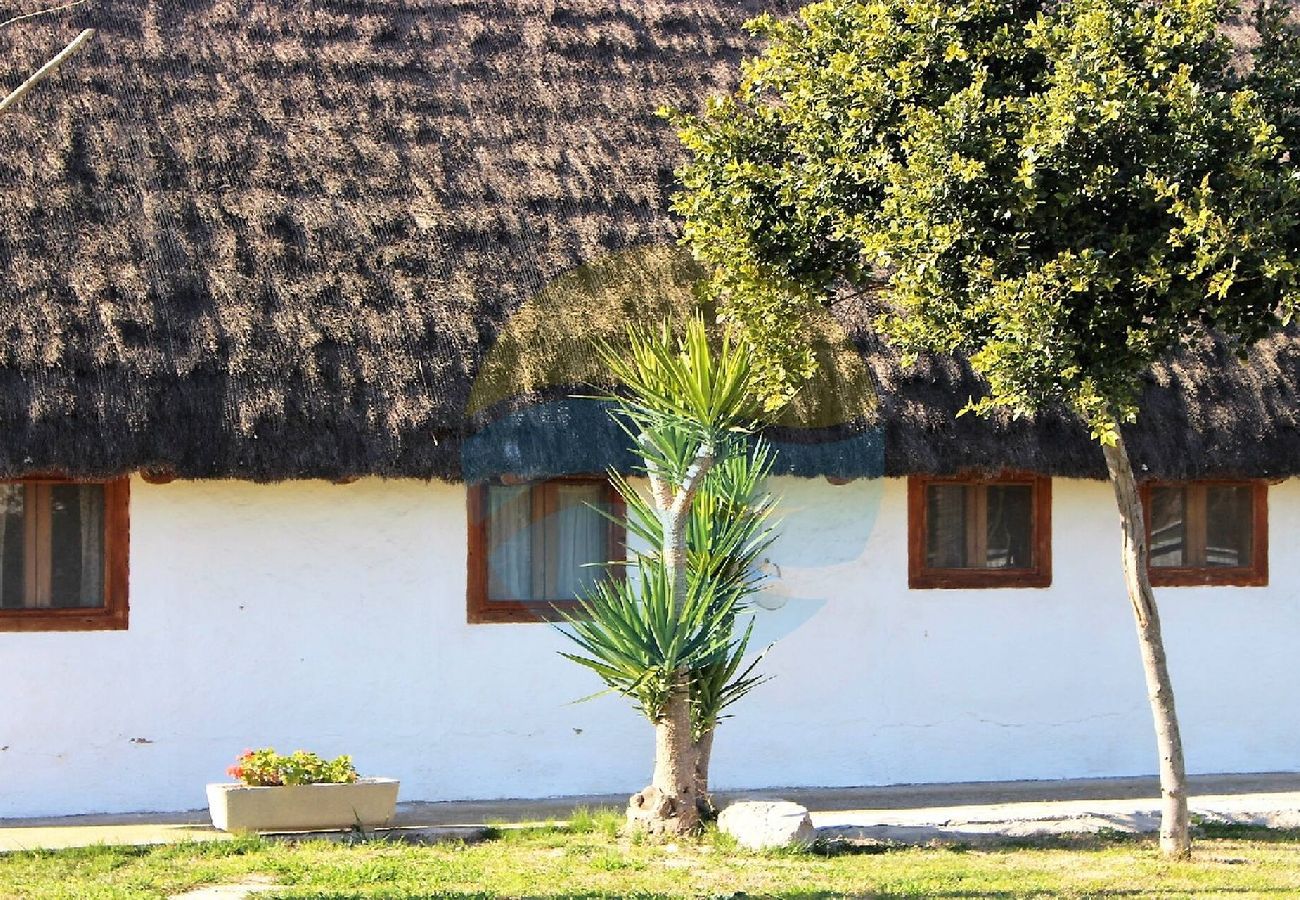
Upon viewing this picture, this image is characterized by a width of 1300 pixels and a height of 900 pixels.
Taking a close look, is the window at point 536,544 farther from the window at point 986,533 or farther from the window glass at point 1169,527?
the window glass at point 1169,527

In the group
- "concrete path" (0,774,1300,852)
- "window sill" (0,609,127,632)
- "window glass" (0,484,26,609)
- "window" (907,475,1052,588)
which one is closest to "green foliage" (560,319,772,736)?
"concrete path" (0,774,1300,852)

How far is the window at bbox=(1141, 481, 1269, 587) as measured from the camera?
1100 centimetres

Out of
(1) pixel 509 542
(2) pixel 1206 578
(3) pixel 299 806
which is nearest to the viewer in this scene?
(3) pixel 299 806

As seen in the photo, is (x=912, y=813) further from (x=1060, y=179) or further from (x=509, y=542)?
(x=1060, y=179)

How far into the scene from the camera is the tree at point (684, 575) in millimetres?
8164

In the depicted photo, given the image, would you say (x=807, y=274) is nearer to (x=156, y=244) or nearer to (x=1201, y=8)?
(x=1201, y=8)

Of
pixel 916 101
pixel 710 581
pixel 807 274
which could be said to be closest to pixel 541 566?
pixel 710 581

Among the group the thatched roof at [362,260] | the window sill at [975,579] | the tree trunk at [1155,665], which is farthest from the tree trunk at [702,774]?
the window sill at [975,579]

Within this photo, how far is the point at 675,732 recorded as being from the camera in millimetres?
8328

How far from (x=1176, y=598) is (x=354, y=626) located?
195 inches

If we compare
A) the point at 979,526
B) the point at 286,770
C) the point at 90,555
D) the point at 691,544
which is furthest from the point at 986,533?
the point at 90,555

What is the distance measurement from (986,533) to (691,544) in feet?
9.37

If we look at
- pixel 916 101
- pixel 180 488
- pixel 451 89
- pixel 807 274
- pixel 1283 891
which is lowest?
pixel 1283 891

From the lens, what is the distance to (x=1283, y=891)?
295 inches
